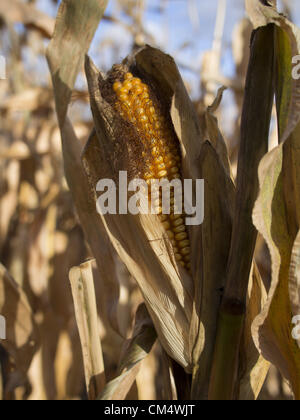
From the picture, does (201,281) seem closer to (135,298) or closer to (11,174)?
(135,298)

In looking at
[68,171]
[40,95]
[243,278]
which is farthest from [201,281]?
[40,95]

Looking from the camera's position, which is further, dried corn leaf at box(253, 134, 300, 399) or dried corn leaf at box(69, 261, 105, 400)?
dried corn leaf at box(69, 261, 105, 400)

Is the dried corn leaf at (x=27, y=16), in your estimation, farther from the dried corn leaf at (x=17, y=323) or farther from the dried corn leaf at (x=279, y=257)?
the dried corn leaf at (x=279, y=257)

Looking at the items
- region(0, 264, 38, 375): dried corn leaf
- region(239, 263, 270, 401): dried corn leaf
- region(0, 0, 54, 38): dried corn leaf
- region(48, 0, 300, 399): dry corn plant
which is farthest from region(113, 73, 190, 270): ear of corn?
region(0, 0, 54, 38): dried corn leaf

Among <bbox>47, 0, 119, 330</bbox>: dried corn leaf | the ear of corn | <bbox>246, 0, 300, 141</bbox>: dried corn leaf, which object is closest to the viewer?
<bbox>246, 0, 300, 141</bbox>: dried corn leaf

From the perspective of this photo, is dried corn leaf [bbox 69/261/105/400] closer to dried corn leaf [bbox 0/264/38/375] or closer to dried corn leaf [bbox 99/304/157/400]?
dried corn leaf [bbox 99/304/157/400]

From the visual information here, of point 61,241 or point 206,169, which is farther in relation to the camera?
point 61,241

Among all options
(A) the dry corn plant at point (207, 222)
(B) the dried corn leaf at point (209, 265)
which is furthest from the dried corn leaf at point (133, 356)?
(B) the dried corn leaf at point (209, 265)

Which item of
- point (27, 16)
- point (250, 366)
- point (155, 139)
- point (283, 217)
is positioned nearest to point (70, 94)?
point (155, 139)
